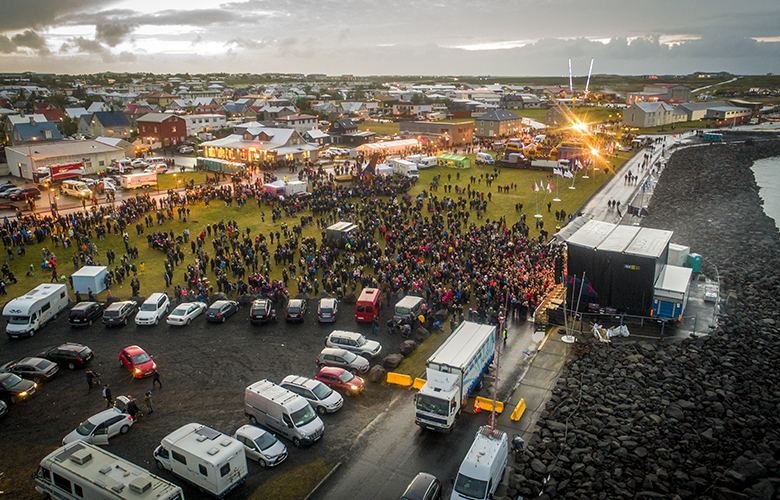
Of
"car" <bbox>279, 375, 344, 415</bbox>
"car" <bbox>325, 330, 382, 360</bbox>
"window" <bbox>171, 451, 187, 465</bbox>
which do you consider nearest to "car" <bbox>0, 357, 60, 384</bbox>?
"window" <bbox>171, 451, 187, 465</bbox>

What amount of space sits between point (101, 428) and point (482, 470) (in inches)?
493

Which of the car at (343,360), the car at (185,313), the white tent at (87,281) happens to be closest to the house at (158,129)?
the white tent at (87,281)

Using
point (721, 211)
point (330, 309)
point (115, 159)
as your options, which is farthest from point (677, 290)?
point (115, 159)

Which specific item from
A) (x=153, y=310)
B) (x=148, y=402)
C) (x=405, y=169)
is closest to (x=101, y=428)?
(x=148, y=402)

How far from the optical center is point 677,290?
23.8 m

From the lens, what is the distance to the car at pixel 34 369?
20.6 metres

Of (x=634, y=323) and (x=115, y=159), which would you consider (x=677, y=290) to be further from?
(x=115, y=159)

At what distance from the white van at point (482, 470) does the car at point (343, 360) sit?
725 centimetres

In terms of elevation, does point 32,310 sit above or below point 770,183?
below

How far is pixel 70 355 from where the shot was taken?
21.7 metres

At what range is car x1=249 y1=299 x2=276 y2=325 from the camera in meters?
25.2

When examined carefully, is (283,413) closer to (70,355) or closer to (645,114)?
(70,355)

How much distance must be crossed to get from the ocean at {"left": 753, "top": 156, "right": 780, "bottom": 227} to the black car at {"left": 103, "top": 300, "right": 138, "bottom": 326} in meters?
56.3

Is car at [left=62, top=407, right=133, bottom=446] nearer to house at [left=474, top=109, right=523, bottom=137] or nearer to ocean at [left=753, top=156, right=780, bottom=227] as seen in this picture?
ocean at [left=753, top=156, right=780, bottom=227]
